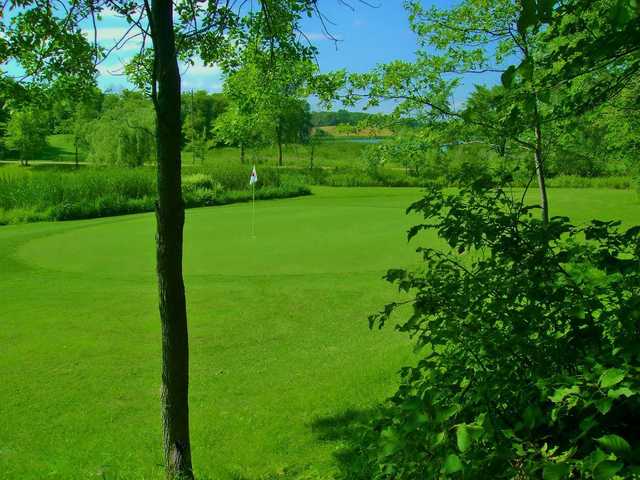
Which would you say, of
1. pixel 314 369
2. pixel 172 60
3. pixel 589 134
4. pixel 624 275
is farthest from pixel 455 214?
pixel 589 134

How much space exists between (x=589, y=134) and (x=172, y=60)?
5.40 meters

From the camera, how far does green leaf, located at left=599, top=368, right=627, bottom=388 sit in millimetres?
1431

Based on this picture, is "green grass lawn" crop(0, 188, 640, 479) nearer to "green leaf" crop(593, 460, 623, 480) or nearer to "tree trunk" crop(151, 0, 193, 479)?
"tree trunk" crop(151, 0, 193, 479)

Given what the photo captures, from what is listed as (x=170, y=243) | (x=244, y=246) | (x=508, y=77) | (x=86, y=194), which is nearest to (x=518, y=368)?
(x=508, y=77)

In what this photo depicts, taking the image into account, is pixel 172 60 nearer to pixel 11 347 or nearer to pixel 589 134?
pixel 11 347

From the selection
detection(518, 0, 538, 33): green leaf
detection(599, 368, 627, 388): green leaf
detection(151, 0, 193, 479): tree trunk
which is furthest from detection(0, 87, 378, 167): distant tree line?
detection(599, 368, 627, 388): green leaf

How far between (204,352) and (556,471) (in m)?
5.08

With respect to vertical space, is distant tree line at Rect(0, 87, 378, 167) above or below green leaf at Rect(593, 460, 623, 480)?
above

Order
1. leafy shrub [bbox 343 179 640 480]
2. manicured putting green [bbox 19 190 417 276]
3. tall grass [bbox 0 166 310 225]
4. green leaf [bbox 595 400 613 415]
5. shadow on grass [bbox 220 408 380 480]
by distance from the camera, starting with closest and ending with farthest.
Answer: green leaf [bbox 595 400 613 415]
leafy shrub [bbox 343 179 640 480]
shadow on grass [bbox 220 408 380 480]
manicured putting green [bbox 19 190 417 276]
tall grass [bbox 0 166 310 225]

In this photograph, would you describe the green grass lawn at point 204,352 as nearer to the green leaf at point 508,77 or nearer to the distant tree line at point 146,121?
the distant tree line at point 146,121

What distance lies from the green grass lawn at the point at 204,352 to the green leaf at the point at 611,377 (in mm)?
2135

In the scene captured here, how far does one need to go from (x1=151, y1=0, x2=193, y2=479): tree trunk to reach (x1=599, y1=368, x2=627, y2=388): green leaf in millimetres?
2134

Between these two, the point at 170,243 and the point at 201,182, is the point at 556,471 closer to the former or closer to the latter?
the point at 170,243

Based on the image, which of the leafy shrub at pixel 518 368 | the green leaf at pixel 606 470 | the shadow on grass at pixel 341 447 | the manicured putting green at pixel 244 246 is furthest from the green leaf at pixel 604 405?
the manicured putting green at pixel 244 246
